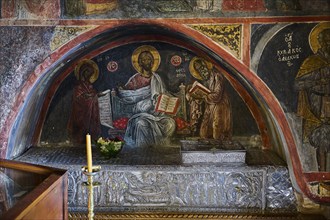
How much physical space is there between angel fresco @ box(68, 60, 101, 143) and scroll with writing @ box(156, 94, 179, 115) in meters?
0.89

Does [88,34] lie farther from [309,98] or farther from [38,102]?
[309,98]

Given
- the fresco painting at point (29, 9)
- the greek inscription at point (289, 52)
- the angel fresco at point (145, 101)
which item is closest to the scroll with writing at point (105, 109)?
the angel fresco at point (145, 101)

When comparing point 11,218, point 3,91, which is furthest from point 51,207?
point 3,91

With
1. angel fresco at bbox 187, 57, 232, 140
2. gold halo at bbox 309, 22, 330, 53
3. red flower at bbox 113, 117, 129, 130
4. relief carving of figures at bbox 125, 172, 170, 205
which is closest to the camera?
gold halo at bbox 309, 22, 330, 53

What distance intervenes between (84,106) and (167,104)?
1.18 metres

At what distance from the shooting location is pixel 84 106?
18.4ft

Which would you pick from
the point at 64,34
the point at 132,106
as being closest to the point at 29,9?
the point at 64,34

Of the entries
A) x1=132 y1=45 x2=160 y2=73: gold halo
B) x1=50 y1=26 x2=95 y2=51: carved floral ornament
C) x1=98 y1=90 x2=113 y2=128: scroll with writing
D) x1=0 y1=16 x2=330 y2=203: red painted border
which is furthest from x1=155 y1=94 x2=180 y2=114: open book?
x1=50 y1=26 x2=95 y2=51: carved floral ornament

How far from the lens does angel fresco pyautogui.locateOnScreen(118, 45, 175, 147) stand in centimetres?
553

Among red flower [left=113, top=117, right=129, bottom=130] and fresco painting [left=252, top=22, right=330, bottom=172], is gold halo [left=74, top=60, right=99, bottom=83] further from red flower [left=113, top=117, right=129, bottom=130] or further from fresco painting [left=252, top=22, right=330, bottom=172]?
fresco painting [left=252, top=22, right=330, bottom=172]

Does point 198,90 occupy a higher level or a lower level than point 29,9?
lower

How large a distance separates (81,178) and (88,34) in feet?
5.71

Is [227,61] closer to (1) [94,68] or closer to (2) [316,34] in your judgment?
(2) [316,34]

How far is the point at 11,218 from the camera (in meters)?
2.12
